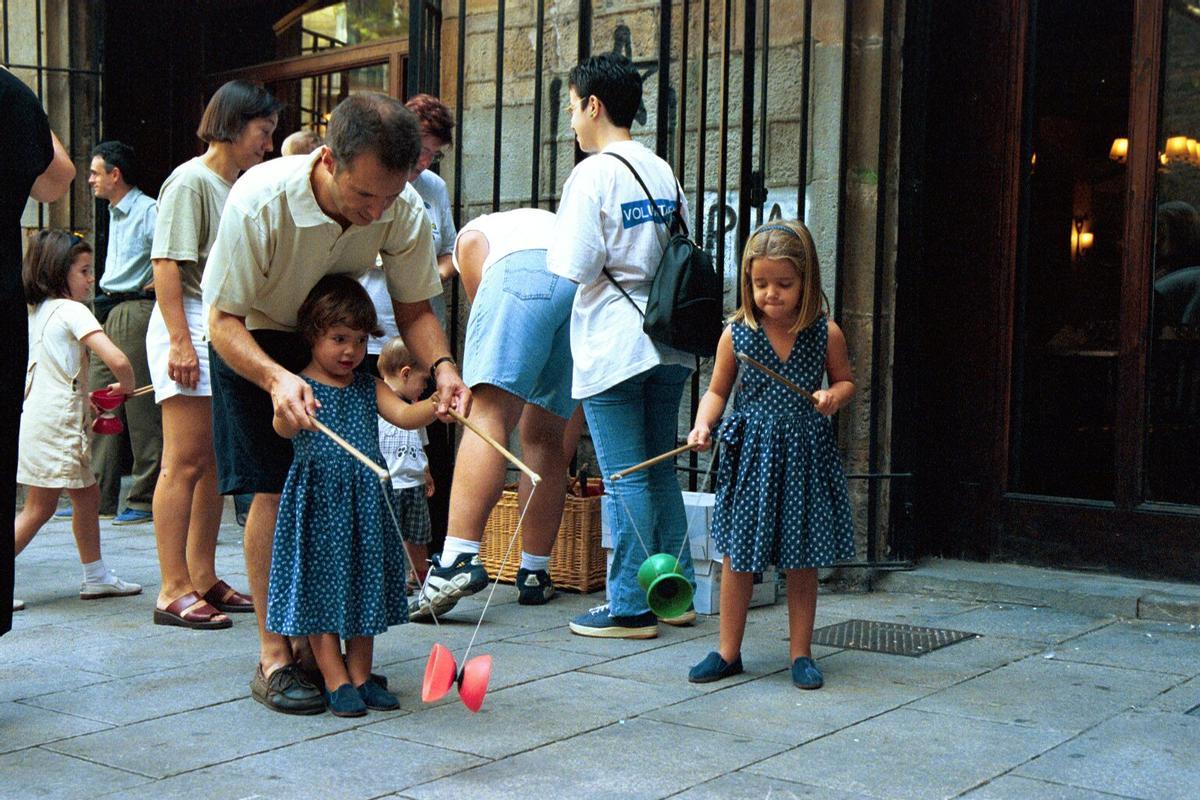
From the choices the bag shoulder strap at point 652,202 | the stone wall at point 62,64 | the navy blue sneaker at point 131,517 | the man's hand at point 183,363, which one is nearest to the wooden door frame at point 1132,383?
the bag shoulder strap at point 652,202

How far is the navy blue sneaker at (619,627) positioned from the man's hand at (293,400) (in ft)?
5.04

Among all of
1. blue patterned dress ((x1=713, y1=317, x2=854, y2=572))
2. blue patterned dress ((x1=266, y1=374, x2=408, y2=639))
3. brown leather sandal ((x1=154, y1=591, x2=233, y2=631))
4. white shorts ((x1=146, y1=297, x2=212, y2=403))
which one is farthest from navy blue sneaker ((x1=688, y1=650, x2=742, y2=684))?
white shorts ((x1=146, y1=297, x2=212, y2=403))

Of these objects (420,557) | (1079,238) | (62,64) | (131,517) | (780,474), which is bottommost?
(131,517)

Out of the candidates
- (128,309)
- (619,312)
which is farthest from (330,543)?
(128,309)

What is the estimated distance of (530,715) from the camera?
147 inches

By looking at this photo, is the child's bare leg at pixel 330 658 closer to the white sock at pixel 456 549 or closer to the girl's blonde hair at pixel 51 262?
the white sock at pixel 456 549

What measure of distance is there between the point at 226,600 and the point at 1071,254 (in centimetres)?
349

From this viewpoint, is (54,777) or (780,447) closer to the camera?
(54,777)

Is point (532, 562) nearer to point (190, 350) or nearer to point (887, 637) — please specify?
point (887, 637)

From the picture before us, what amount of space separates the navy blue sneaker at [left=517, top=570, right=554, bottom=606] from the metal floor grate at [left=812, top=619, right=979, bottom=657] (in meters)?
1.07

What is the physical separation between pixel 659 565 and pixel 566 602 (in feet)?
3.95

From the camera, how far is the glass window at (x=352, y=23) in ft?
26.4

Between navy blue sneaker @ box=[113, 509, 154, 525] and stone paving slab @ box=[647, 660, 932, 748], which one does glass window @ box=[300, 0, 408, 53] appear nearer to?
navy blue sneaker @ box=[113, 509, 154, 525]

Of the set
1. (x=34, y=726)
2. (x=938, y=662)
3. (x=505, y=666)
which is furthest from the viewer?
(x=938, y=662)
